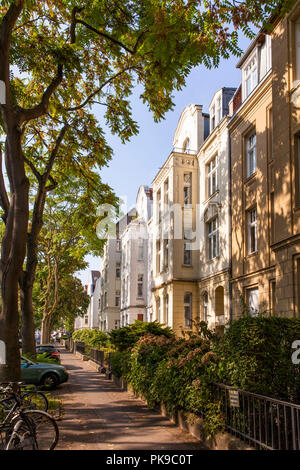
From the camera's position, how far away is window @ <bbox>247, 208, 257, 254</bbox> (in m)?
20.4

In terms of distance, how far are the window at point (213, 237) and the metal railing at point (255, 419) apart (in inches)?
692

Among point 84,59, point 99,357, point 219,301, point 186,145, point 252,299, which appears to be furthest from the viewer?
point 186,145

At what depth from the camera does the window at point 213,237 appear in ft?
82.3

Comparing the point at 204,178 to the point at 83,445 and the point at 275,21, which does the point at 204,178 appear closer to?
the point at 275,21

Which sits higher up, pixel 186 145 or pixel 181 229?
pixel 186 145

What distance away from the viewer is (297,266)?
13281mm

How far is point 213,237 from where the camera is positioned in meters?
26.0

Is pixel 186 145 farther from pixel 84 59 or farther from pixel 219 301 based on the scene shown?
pixel 84 59

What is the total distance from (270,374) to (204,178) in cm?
2118

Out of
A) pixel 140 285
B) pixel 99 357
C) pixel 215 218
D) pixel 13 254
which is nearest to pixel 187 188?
pixel 215 218

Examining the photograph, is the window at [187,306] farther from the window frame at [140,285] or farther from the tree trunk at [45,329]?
the window frame at [140,285]

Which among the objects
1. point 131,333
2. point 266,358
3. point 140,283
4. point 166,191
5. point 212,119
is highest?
point 212,119

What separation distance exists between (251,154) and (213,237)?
635cm
